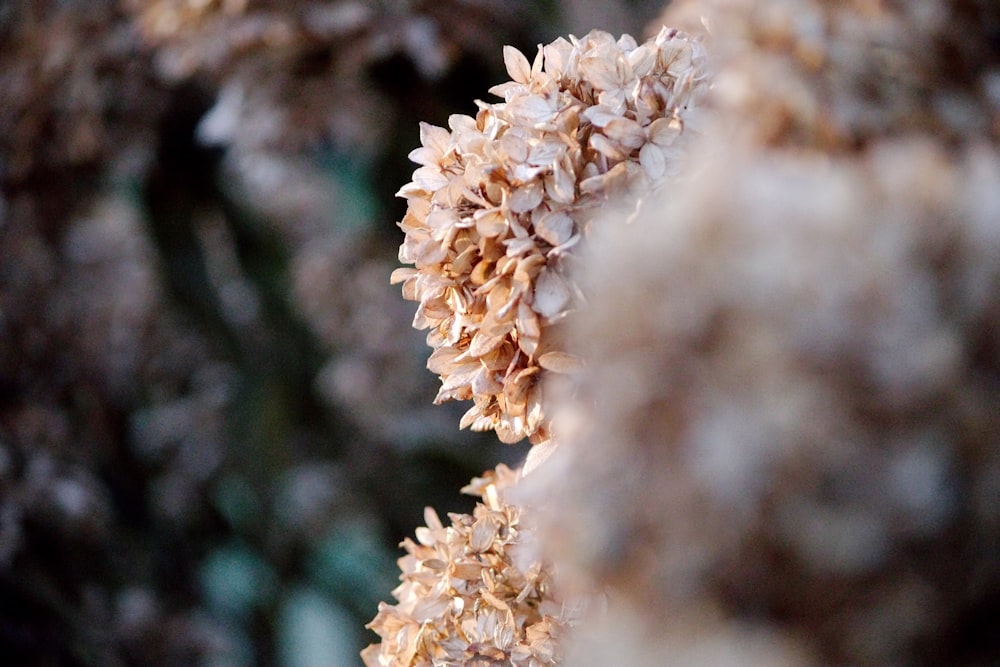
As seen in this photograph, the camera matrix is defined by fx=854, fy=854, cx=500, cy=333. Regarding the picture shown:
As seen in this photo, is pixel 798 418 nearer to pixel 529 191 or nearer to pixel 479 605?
pixel 529 191

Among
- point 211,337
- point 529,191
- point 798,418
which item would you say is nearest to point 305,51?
point 211,337

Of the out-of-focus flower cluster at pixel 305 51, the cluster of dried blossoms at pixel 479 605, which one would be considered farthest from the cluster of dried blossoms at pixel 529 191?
the out-of-focus flower cluster at pixel 305 51

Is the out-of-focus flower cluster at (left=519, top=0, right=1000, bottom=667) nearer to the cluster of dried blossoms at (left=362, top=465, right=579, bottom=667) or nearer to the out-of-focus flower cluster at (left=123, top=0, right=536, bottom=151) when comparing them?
the cluster of dried blossoms at (left=362, top=465, right=579, bottom=667)

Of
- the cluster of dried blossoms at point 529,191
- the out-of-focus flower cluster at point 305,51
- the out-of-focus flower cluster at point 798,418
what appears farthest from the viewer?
the out-of-focus flower cluster at point 305,51

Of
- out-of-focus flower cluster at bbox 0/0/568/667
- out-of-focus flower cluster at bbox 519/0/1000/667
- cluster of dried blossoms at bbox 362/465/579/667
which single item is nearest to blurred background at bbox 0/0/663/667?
out-of-focus flower cluster at bbox 0/0/568/667

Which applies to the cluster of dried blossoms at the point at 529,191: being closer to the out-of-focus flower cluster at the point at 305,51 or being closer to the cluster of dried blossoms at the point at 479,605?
the cluster of dried blossoms at the point at 479,605
